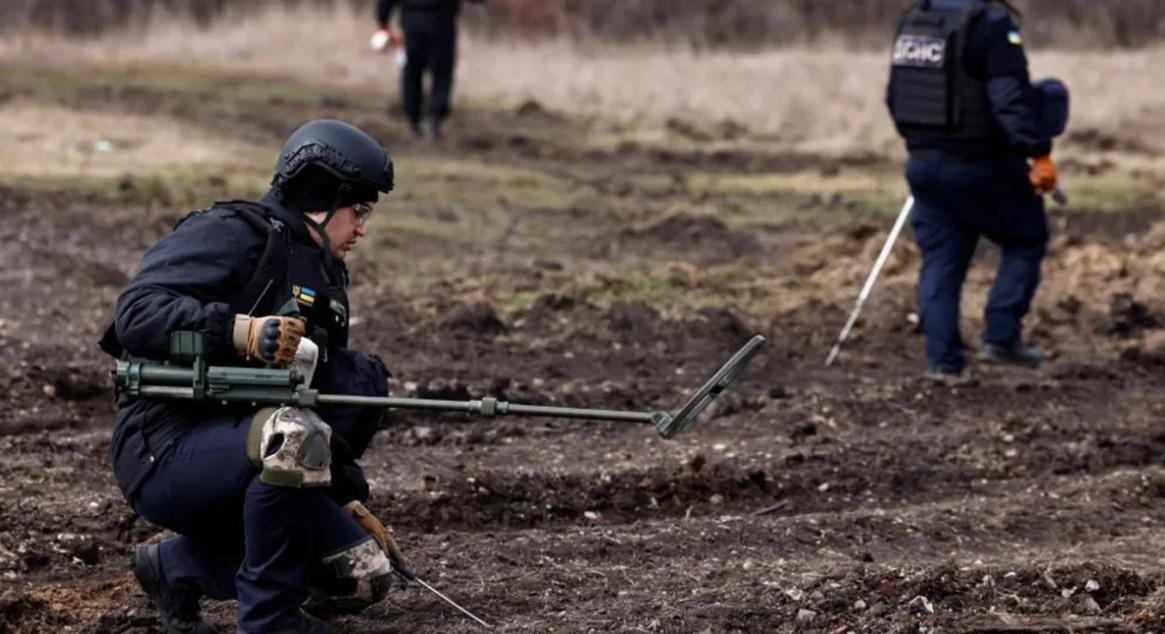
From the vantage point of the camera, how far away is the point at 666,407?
1045 centimetres

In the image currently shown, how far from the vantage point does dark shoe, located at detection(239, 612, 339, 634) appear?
19.1 feet

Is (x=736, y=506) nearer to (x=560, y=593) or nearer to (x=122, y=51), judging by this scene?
(x=560, y=593)

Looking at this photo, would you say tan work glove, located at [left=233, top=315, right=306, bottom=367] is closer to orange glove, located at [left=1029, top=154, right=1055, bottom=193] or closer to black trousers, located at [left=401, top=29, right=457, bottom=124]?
orange glove, located at [left=1029, top=154, right=1055, bottom=193]

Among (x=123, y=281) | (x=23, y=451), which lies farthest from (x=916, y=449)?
(x=123, y=281)

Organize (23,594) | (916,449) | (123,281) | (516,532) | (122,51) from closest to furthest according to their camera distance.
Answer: (23,594), (516,532), (916,449), (123,281), (122,51)

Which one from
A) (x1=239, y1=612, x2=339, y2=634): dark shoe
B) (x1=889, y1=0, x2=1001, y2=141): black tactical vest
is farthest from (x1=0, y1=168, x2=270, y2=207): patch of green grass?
(x1=239, y1=612, x2=339, y2=634): dark shoe

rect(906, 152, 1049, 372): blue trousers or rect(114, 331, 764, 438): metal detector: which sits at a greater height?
rect(114, 331, 764, 438): metal detector

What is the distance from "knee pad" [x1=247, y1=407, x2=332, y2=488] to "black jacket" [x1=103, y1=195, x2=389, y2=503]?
0.22m

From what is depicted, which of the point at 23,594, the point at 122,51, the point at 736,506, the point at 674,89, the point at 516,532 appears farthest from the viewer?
the point at 122,51

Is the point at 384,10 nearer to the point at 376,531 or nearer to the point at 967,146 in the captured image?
the point at 967,146

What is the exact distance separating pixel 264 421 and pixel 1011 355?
260 inches

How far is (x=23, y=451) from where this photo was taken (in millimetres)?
8727

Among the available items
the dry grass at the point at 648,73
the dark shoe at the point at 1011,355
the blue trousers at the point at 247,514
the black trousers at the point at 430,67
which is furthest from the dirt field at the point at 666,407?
the dry grass at the point at 648,73

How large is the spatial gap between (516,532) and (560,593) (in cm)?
89
